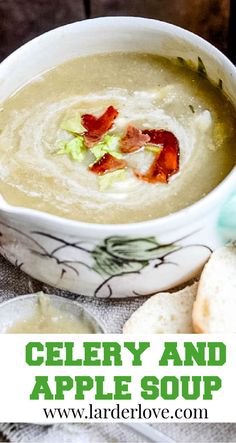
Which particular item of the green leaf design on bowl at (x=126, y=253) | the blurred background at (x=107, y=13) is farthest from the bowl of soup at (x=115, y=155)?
the blurred background at (x=107, y=13)

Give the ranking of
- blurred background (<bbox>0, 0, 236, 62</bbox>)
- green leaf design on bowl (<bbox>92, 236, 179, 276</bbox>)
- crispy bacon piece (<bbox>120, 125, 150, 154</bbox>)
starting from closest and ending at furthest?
green leaf design on bowl (<bbox>92, 236, 179, 276</bbox>), crispy bacon piece (<bbox>120, 125, 150, 154</bbox>), blurred background (<bbox>0, 0, 236, 62</bbox>)

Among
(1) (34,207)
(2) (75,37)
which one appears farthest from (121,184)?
(2) (75,37)

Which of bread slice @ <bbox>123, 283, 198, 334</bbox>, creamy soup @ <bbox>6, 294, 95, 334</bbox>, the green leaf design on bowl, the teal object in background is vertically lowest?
creamy soup @ <bbox>6, 294, 95, 334</bbox>

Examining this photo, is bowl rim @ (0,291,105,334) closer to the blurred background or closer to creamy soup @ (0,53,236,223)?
creamy soup @ (0,53,236,223)

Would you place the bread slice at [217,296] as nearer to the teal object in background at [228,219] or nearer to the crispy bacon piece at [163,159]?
the teal object in background at [228,219]

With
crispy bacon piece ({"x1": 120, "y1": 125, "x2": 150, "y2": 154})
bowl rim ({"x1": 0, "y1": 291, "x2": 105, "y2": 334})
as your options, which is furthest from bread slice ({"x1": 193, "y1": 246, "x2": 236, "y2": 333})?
crispy bacon piece ({"x1": 120, "y1": 125, "x2": 150, "y2": 154})

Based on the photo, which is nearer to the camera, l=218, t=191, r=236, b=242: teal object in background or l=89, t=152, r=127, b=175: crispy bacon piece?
l=218, t=191, r=236, b=242: teal object in background
